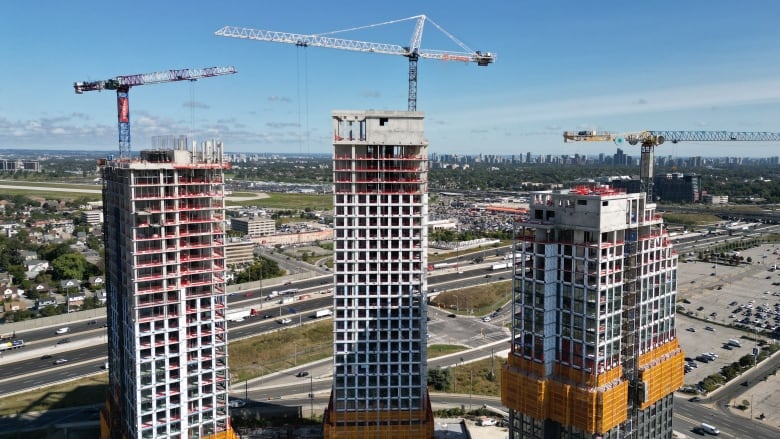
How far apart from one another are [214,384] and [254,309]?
85.2 meters

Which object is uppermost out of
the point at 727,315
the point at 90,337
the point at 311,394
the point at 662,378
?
the point at 662,378

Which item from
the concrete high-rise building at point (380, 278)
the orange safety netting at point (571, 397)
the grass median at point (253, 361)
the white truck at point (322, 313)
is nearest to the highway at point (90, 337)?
the white truck at point (322, 313)

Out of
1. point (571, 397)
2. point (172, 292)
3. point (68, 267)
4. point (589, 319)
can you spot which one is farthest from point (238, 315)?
point (589, 319)

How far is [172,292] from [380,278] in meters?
24.4

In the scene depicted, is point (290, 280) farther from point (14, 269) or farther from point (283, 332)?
point (14, 269)

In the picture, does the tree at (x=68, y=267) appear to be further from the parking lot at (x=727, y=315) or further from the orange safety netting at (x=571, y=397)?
the parking lot at (x=727, y=315)

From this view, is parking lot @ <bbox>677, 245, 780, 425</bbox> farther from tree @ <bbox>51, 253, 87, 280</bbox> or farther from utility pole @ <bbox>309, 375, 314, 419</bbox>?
tree @ <bbox>51, 253, 87, 280</bbox>

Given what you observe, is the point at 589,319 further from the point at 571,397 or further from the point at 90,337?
the point at 90,337

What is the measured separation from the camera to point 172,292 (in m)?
62.6

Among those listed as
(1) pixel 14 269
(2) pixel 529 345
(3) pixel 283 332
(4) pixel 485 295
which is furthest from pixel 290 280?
(2) pixel 529 345

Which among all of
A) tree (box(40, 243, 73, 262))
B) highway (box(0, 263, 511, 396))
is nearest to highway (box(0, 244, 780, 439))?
highway (box(0, 263, 511, 396))

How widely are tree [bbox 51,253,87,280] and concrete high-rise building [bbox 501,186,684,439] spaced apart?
151449mm

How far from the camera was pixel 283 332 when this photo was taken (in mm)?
132875

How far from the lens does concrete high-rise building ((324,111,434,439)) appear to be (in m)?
71.2
